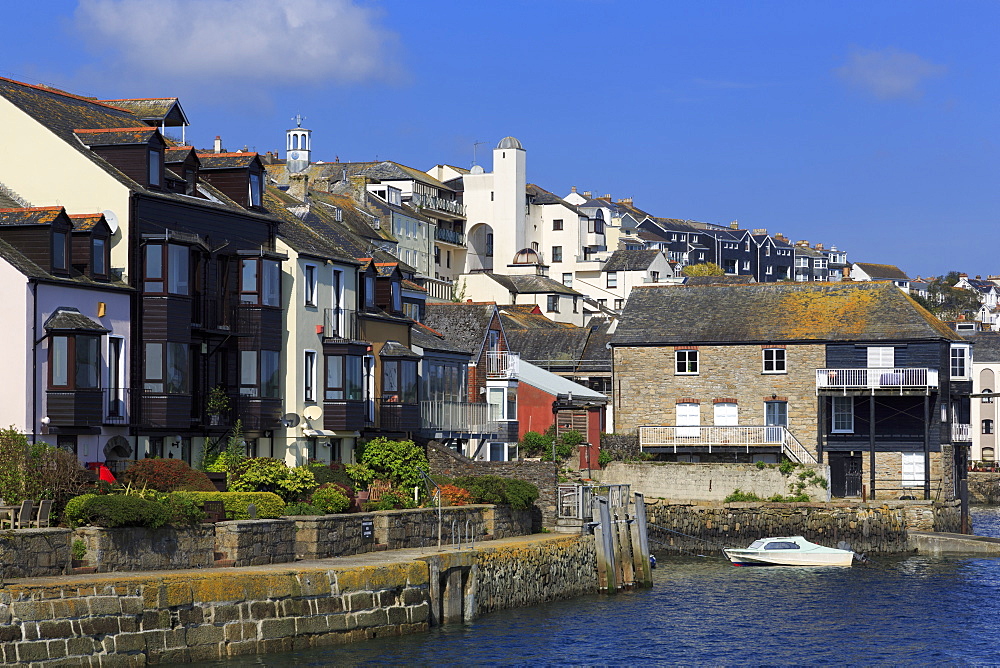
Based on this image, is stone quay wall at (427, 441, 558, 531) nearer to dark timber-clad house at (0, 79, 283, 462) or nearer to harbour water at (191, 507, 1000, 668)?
harbour water at (191, 507, 1000, 668)

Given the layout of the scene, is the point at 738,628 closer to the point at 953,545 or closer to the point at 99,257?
the point at 99,257

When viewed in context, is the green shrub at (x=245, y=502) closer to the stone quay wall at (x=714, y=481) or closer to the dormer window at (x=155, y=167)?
the dormer window at (x=155, y=167)

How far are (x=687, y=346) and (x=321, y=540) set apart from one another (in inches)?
1448

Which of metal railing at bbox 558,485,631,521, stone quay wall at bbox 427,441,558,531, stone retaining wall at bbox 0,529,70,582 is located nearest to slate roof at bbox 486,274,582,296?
stone quay wall at bbox 427,441,558,531

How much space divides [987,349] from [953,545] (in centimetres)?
5742

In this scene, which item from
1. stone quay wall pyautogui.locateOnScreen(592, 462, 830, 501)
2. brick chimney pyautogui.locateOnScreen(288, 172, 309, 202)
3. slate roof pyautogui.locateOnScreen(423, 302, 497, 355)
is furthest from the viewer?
brick chimney pyautogui.locateOnScreen(288, 172, 309, 202)

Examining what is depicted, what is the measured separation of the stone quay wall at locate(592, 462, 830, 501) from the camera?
6531 cm

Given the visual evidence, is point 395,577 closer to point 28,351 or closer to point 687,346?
point 28,351

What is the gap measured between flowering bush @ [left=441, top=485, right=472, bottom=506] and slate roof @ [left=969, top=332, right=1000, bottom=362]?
78157mm

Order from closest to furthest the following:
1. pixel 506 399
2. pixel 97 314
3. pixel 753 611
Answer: pixel 97 314, pixel 753 611, pixel 506 399

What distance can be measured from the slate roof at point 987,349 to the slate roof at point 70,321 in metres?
89.3

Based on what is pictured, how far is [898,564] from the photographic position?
57906 mm

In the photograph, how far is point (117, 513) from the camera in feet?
103

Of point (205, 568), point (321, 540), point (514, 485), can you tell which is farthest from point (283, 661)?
point (514, 485)
